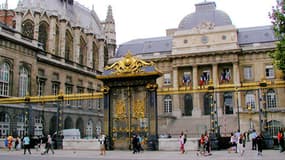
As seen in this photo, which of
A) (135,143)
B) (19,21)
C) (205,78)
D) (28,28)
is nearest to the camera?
(135,143)

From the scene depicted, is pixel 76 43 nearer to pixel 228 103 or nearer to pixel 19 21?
pixel 19 21

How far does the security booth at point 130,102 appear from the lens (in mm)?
19172

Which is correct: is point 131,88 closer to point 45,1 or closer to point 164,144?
point 164,144

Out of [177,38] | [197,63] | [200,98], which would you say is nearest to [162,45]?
[177,38]

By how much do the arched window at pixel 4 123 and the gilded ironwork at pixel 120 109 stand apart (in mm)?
16987

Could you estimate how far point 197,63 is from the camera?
182ft

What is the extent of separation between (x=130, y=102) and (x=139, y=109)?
0.66 m

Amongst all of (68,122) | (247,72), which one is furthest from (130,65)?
(247,72)

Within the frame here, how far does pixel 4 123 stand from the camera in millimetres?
33000

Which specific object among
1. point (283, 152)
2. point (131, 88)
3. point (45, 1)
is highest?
point (45, 1)

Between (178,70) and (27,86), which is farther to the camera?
(178,70)


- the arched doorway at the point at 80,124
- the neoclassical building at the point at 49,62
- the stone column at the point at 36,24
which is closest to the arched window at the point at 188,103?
the neoclassical building at the point at 49,62

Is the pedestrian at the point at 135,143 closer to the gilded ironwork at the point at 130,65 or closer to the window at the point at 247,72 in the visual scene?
the gilded ironwork at the point at 130,65

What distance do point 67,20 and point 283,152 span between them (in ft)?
134
